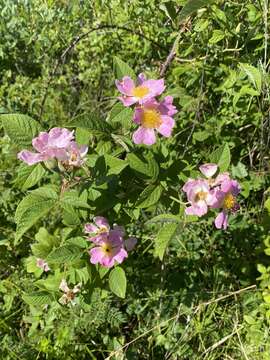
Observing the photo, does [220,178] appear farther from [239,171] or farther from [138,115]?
[239,171]

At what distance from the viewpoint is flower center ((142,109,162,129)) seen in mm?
1188

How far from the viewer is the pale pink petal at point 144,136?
3.91 feet

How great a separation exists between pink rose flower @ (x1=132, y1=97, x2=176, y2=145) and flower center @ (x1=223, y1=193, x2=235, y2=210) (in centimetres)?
20

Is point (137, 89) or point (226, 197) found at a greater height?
point (137, 89)

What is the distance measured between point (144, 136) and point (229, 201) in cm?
25

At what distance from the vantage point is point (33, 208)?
1.13m

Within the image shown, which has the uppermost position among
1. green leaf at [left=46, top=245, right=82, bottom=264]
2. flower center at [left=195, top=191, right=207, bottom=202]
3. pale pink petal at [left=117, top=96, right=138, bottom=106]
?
pale pink petal at [left=117, top=96, right=138, bottom=106]

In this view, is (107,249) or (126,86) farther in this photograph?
(107,249)

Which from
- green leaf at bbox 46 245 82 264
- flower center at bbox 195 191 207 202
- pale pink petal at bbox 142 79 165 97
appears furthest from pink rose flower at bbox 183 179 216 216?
green leaf at bbox 46 245 82 264

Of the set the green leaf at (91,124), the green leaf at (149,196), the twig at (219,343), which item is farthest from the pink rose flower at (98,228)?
the twig at (219,343)

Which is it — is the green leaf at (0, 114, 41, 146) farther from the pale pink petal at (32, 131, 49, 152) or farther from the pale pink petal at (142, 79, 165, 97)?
the pale pink petal at (142, 79, 165, 97)

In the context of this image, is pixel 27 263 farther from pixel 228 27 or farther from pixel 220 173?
pixel 228 27

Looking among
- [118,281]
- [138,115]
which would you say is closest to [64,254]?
[118,281]

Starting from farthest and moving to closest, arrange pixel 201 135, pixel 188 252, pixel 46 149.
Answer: pixel 188 252 → pixel 201 135 → pixel 46 149
